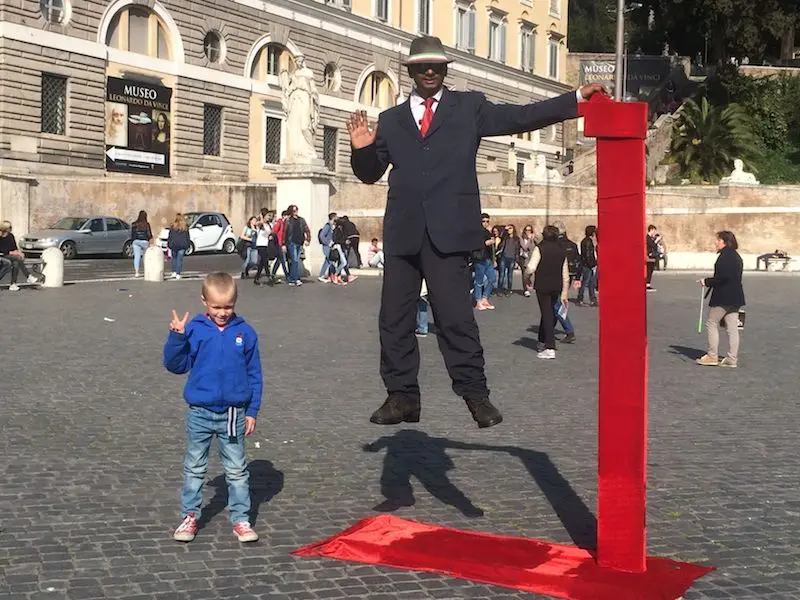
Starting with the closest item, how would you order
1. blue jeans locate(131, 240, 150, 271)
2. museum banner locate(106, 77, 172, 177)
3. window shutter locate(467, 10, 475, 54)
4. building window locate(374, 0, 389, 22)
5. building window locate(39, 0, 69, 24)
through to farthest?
blue jeans locate(131, 240, 150, 271) < building window locate(39, 0, 69, 24) < museum banner locate(106, 77, 172, 177) < building window locate(374, 0, 389, 22) < window shutter locate(467, 10, 475, 54)

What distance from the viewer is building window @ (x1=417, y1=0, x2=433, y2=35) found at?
179ft

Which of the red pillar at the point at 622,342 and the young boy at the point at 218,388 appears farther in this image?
the young boy at the point at 218,388

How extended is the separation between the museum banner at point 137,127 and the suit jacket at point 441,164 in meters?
33.5

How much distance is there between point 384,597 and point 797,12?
5878 cm

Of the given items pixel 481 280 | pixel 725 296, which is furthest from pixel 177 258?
pixel 725 296

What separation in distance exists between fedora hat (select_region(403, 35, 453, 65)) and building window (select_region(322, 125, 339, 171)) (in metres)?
42.8

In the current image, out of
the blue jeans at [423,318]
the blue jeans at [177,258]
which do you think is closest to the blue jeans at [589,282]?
the blue jeans at [423,318]

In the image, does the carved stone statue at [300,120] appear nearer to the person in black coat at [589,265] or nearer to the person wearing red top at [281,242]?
the person wearing red top at [281,242]

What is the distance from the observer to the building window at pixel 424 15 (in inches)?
2151

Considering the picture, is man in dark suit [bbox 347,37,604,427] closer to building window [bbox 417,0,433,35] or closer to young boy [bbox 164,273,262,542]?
young boy [bbox 164,273,262,542]

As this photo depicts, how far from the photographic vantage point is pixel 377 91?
170 ft

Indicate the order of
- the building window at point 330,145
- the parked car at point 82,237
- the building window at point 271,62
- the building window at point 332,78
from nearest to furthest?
1. the parked car at point 82,237
2. the building window at point 271,62
3. the building window at point 330,145
4. the building window at point 332,78

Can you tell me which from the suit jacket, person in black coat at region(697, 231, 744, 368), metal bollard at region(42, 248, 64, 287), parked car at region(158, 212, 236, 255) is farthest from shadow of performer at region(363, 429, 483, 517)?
parked car at region(158, 212, 236, 255)

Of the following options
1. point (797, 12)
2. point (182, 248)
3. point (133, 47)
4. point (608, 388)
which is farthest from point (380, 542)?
point (797, 12)
